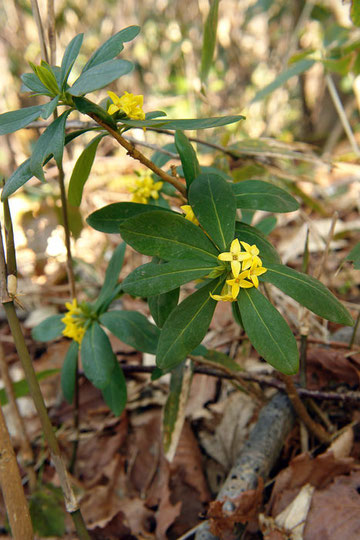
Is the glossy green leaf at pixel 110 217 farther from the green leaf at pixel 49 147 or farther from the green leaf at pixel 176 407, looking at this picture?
the green leaf at pixel 176 407

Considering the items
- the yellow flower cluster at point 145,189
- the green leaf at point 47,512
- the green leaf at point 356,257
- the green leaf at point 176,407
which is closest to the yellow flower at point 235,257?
the green leaf at point 356,257

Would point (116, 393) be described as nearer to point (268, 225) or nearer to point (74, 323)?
point (74, 323)

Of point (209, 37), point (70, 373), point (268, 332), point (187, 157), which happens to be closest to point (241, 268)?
point (268, 332)

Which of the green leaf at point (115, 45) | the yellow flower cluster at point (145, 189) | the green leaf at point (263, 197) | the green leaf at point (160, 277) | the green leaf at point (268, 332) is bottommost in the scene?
the green leaf at point (268, 332)

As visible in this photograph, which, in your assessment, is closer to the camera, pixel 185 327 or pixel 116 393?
pixel 185 327

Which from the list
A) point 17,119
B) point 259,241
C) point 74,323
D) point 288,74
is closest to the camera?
point 17,119
